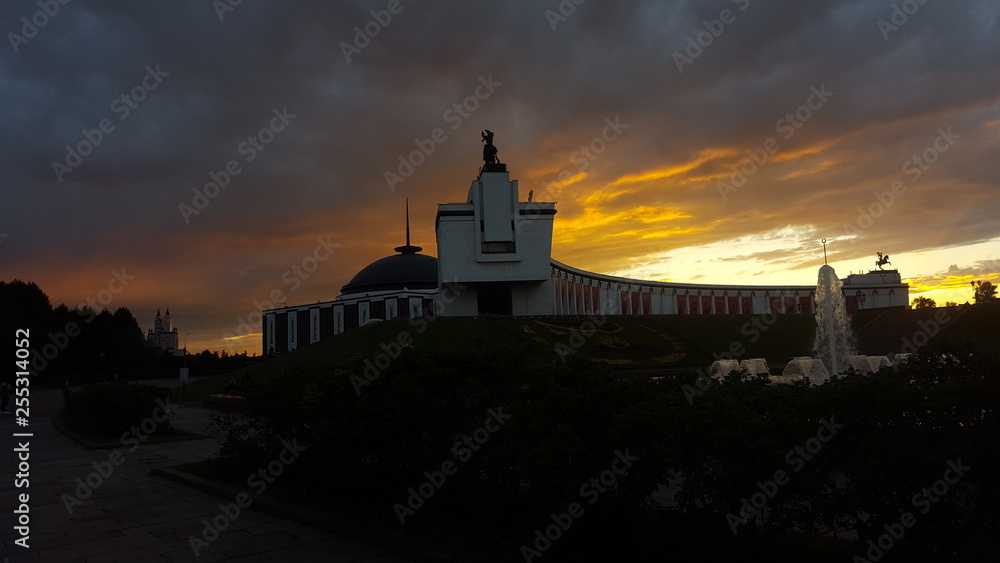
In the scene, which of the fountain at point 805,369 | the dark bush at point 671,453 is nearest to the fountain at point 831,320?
the fountain at point 805,369

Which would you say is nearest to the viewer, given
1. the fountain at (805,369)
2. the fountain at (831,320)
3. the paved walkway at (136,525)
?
the paved walkway at (136,525)

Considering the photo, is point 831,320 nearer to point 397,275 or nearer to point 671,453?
point 671,453

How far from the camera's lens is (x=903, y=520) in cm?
518

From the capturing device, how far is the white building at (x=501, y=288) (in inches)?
2571

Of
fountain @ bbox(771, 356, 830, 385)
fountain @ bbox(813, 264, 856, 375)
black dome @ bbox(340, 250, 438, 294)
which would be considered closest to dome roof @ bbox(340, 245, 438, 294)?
black dome @ bbox(340, 250, 438, 294)

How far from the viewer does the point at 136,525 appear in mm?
9078

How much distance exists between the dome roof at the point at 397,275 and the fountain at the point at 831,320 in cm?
6675

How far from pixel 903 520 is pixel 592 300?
78.6 metres

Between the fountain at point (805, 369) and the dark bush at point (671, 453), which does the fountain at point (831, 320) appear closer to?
the fountain at point (805, 369)

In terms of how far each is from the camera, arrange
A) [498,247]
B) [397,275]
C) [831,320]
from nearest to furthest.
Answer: [831,320]
[498,247]
[397,275]

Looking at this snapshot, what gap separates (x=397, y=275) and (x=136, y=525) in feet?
307

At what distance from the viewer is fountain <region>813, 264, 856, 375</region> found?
30.8 m

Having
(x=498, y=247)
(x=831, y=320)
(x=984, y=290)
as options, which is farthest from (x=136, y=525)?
(x=984, y=290)

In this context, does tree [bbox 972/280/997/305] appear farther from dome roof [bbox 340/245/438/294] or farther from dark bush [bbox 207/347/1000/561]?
dark bush [bbox 207/347/1000/561]
